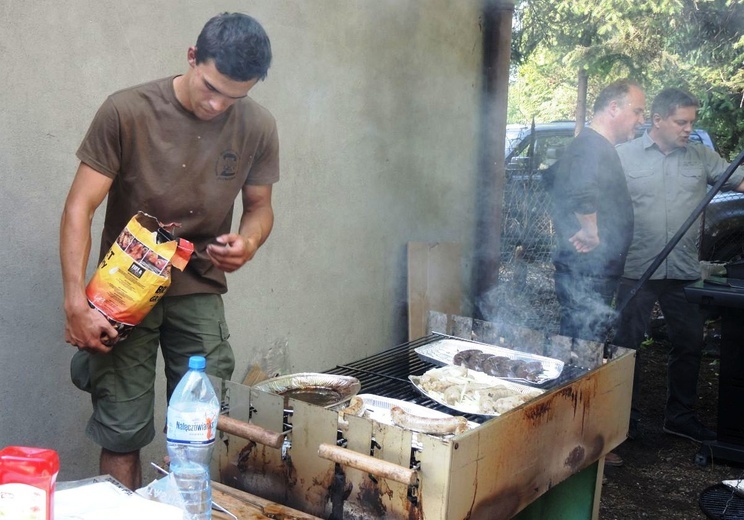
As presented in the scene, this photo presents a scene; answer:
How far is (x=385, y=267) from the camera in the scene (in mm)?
5812

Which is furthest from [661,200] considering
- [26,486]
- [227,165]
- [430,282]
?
[26,486]

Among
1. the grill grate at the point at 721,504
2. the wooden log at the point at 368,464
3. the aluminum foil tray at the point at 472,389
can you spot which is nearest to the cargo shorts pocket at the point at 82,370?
the wooden log at the point at 368,464

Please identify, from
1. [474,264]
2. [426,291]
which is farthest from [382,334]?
[474,264]

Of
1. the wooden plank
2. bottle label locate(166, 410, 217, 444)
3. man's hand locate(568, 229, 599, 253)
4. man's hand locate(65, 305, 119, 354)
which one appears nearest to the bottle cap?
bottle label locate(166, 410, 217, 444)

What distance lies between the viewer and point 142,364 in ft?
10.3

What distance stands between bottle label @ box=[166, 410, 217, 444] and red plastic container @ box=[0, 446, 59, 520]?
55cm

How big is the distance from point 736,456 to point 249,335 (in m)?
3.51

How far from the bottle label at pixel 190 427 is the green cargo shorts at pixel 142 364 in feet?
3.10

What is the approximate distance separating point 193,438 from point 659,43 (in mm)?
12643

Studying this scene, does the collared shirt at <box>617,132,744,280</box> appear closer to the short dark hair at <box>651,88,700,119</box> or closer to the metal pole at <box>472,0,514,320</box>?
the short dark hair at <box>651,88,700,119</box>

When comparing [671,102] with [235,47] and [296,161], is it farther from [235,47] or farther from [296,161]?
[235,47]

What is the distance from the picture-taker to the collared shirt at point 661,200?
216 inches

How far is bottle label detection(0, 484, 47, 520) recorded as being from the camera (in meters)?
1.60

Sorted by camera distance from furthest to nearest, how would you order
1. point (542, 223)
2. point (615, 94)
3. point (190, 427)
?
point (542, 223), point (615, 94), point (190, 427)
